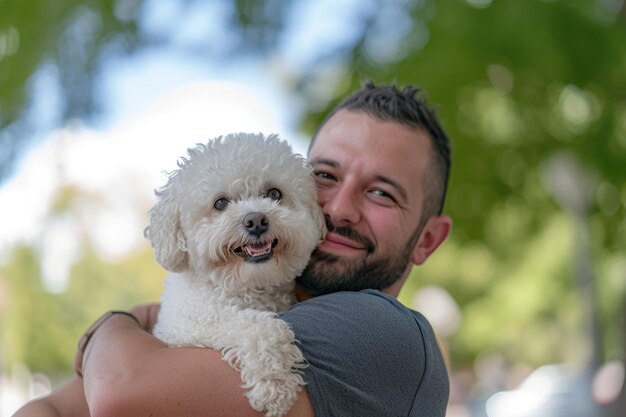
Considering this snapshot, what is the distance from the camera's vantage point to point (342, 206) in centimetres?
314

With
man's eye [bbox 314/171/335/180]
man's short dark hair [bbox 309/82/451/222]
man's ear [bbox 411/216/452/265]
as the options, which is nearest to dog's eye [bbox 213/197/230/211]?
man's eye [bbox 314/171/335/180]

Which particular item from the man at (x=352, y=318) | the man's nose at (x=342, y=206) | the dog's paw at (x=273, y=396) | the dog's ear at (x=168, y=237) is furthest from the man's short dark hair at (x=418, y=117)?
the dog's paw at (x=273, y=396)

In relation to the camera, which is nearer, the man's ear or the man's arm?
the man's arm

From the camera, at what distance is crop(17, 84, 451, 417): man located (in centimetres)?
231

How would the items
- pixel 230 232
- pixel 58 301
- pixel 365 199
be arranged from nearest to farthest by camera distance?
pixel 230 232 < pixel 365 199 < pixel 58 301

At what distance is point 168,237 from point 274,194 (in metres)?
0.38

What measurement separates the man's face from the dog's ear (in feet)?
1.43

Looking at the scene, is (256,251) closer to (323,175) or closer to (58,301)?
(323,175)

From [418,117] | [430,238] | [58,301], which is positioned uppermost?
[418,117]

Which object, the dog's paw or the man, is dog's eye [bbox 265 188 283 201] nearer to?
the man

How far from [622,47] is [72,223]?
437 inches

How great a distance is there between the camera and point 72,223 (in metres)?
16.0

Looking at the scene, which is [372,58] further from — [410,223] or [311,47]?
[410,223]

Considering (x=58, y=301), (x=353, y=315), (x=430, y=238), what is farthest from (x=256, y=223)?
(x=58, y=301)
